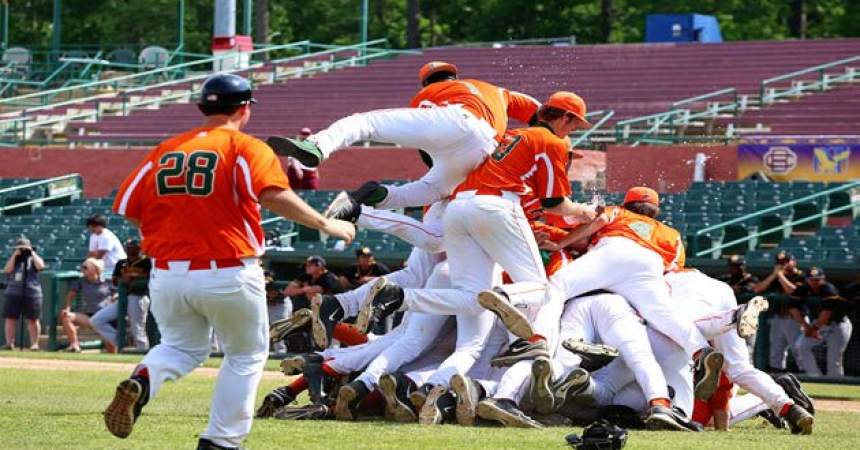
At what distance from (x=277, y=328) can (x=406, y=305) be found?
950 millimetres

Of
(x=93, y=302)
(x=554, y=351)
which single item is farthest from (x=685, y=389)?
(x=93, y=302)

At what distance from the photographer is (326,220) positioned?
25.0ft

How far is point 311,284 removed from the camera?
60.2ft

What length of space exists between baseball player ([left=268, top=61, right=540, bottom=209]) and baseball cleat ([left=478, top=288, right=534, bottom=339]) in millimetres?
1258

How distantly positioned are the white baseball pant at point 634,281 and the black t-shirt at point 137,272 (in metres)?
10.4

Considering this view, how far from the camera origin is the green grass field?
343 inches

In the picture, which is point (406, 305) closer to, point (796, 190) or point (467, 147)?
point (467, 147)

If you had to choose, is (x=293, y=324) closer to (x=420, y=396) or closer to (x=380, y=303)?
(x=380, y=303)

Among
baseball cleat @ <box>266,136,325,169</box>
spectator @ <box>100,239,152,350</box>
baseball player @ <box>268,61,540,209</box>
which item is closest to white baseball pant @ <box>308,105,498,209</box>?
baseball player @ <box>268,61,540,209</box>

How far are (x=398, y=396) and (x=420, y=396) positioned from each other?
0.24 m

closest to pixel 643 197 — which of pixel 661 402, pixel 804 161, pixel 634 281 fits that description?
pixel 634 281

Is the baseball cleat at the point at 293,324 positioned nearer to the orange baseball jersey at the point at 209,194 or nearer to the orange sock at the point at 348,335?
the orange sock at the point at 348,335

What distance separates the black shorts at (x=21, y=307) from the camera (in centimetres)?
2127

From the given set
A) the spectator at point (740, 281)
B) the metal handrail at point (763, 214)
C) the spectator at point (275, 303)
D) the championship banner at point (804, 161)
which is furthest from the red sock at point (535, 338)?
the championship banner at point (804, 161)
